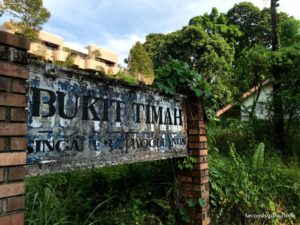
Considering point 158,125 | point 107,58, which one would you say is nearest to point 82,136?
point 158,125

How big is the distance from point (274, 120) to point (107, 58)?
40.7 meters

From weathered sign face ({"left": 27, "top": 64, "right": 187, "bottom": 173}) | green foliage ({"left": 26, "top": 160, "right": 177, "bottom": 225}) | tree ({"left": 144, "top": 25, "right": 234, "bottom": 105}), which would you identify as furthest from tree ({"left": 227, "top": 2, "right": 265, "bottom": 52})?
weathered sign face ({"left": 27, "top": 64, "right": 187, "bottom": 173})

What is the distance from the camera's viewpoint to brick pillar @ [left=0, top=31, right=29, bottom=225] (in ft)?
5.77

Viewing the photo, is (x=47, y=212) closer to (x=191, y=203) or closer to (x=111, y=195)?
(x=111, y=195)

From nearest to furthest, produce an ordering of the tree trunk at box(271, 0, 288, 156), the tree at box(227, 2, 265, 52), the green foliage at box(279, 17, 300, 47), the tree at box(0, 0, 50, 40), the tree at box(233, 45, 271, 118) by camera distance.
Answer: the tree trunk at box(271, 0, 288, 156) → the tree at box(233, 45, 271, 118) → the green foliage at box(279, 17, 300, 47) → the tree at box(0, 0, 50, 40) → the tree at box(227, 2, 265, 52)

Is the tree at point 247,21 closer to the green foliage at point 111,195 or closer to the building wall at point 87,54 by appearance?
the building wall at point 87,54

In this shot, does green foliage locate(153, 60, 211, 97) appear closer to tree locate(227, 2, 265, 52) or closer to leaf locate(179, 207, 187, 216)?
leaf locate(179, 207, 187, 216)

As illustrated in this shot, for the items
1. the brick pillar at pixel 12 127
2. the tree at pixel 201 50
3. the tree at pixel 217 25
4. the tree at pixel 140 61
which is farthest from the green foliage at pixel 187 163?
the tree at pixel 217 25

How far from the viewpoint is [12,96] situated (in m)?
1.83

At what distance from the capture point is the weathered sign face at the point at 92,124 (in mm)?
2043

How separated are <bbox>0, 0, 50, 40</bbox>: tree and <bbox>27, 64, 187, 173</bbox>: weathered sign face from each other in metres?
18.1

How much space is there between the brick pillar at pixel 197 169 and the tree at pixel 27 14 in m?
17.8

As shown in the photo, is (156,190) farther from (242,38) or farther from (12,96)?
(242,38)

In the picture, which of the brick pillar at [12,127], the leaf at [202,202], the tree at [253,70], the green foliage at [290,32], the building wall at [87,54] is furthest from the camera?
the building wall at [87,54]
